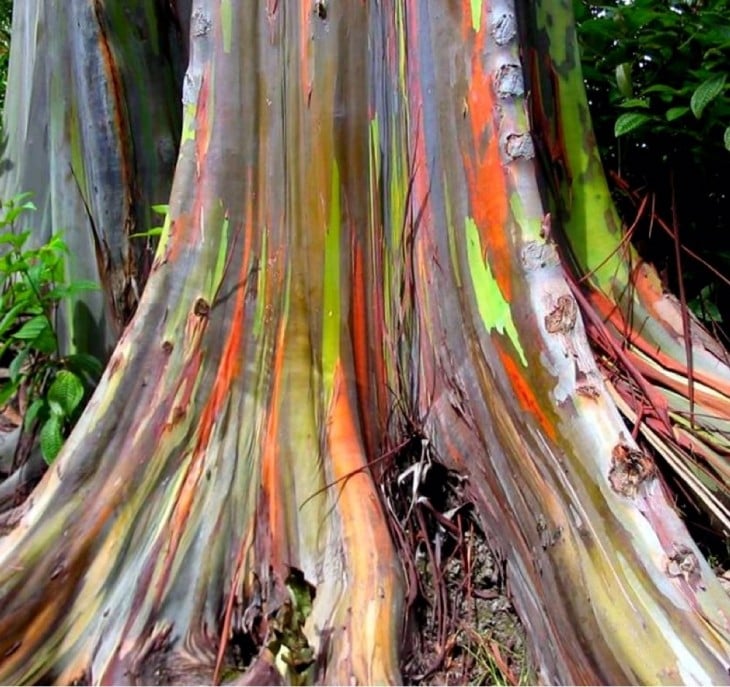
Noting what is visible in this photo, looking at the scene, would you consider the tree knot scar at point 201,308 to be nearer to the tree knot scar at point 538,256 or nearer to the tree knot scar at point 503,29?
the tree knot scar at point 538,256

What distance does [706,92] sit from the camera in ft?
9.25

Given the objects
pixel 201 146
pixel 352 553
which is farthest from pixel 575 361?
pixel 201 146

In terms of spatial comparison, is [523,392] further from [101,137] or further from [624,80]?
[101,137]

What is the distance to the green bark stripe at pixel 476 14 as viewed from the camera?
2.23 metres

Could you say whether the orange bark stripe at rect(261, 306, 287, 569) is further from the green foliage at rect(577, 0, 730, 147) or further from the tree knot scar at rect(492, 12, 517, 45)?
the green foliage at rect(577, 0, 730, 147)

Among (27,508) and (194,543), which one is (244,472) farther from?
(27,508)

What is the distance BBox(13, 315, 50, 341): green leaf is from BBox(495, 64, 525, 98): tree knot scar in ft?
5.46

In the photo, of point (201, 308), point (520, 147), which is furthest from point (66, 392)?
point (520, 147)

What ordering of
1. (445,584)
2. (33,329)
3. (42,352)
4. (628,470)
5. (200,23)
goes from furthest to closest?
1. (42,352)
2. (33,329)
3. (200,23)
4. (445,584)
5. (628,470)

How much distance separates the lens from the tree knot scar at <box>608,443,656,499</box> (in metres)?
1.72

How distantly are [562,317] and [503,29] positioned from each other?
759mm

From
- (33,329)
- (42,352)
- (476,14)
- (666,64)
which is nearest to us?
(476,14)

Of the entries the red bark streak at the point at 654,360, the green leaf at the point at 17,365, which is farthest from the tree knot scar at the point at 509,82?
the green leaf at the point at 17,365

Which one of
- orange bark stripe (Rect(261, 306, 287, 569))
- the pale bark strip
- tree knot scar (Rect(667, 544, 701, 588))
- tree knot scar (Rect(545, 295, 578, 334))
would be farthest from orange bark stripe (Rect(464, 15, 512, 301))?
tree knot scar (Rect(667, 544, 701, 588))
